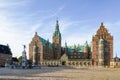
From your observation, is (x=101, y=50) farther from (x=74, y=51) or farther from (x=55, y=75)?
(x=55, y=75)

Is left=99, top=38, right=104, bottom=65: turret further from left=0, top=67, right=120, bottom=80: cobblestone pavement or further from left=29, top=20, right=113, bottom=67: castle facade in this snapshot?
left=0, top=67, right=120, bottom=80: cobblestone pavement

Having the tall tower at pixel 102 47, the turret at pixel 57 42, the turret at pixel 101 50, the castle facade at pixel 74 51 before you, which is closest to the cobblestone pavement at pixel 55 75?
the turret at pixel 101 50

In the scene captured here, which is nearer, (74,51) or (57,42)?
(74,51)

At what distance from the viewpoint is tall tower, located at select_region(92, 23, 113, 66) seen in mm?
112250

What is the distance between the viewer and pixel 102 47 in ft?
369

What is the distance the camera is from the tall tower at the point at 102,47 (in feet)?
368

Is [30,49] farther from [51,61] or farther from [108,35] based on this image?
[108,35]

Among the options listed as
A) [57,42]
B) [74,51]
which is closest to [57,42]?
[57,42]

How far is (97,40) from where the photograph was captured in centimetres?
11619

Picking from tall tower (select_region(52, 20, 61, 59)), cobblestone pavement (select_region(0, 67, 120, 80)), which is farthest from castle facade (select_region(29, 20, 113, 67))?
cobblestone pavement (select_region(0, 67, 120, 80))

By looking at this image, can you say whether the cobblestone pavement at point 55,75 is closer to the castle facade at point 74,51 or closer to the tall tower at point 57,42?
the castle facade at point 74,51

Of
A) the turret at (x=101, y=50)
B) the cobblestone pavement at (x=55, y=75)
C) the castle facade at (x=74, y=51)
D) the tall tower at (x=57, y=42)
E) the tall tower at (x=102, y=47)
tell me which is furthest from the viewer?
the tall tower at (x=57, y=42)

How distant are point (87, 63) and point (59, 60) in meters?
19.6

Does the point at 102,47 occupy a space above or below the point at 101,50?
above
